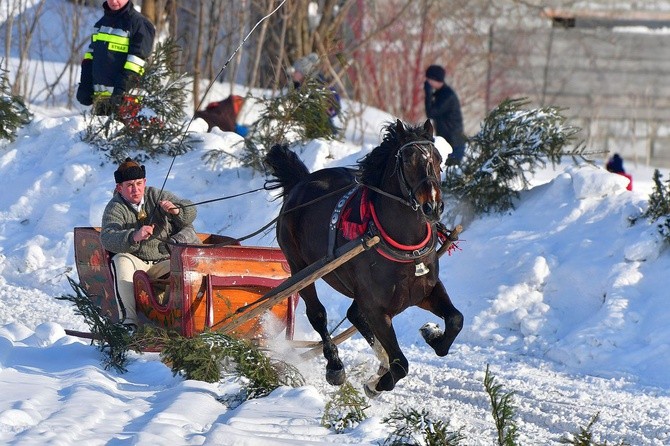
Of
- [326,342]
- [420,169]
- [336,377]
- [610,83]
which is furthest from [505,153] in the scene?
[610,83]

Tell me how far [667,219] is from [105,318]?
4.42 m

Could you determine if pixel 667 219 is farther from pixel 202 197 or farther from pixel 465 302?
pixel 202 197

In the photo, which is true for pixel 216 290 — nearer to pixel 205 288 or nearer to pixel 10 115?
pixel 205 288

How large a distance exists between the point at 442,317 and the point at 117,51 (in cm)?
678

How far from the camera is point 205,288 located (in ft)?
25.2

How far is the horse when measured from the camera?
254 inches

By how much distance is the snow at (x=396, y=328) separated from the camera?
5703 millimetres

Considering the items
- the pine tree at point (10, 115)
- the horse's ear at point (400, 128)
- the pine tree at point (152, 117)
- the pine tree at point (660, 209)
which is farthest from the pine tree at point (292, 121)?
the horse's ear at point (400, 128)

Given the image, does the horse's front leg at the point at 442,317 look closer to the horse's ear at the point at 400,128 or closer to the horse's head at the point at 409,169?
the horse's head at the point at 409,169

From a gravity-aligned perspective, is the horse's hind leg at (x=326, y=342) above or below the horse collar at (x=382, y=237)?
below

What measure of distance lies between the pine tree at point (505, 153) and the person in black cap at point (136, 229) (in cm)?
328

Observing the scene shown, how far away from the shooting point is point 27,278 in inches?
422

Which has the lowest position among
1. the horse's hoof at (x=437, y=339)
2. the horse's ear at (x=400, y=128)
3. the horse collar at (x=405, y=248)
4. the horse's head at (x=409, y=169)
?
the horse's hoof at (x=437, y=339)

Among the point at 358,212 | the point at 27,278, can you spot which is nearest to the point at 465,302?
the point at 358,212
